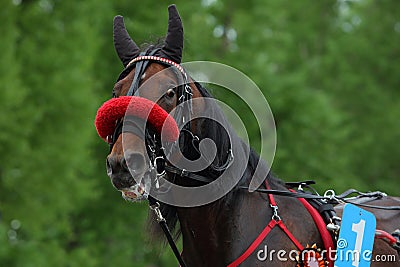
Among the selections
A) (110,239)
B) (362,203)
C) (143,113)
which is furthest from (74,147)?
(143,113)

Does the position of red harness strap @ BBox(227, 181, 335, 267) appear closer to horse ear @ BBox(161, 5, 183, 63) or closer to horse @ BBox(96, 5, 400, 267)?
horse @ BBox(96, 5, 400, 267)

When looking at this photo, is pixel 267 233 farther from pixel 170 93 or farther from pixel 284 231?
pixel 170 93

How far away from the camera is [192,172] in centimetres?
449

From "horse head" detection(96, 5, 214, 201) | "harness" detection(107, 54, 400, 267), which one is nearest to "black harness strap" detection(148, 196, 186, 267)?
"harness" detection(107, 54, 400, 267)

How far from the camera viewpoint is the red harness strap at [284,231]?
179 inches

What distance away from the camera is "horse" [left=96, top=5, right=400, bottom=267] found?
4129 mm

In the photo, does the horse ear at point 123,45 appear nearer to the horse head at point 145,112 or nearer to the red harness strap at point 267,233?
the horse head at point 145,112

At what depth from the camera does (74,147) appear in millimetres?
14227

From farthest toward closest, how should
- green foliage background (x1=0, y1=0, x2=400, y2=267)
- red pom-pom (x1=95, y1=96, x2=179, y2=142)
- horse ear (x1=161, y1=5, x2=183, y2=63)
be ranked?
green foliage background (x1=0, y1=0, x2=400, y2=267)
horse ear (x1=161, y1=5, x2=183, y2=63)
red pom-pom (x1=95, y1=96, x2=179, y2=142)

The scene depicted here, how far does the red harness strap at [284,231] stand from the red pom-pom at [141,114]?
93 centimetres

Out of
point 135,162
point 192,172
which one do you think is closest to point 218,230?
point 192,172

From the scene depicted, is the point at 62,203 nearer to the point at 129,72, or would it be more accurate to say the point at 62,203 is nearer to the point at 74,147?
the point at 74,147


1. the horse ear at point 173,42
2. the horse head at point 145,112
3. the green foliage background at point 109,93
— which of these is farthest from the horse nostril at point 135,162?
the green foliage background at point 109,93

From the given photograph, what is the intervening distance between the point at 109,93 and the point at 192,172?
1280 centimetres
